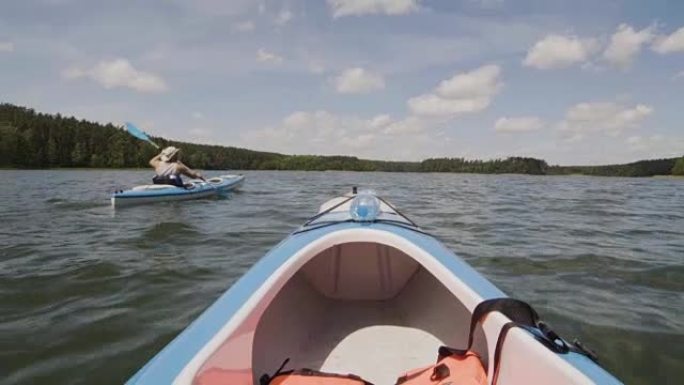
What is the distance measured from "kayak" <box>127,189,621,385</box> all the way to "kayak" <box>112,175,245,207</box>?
378 inches

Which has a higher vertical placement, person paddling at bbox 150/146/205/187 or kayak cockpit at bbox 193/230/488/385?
person paddling at bbox 150/146/205/187

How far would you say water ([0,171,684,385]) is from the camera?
3520 millimetres

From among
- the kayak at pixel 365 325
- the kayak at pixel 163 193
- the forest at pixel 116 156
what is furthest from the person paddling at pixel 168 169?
the forest at pixel 116 156

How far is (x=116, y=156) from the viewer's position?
73.5 m

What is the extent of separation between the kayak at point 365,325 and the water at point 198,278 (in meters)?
1.18

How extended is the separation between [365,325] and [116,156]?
78404mm

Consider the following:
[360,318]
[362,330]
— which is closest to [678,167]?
[360,318]

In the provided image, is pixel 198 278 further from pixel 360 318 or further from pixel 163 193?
pixel 163 193

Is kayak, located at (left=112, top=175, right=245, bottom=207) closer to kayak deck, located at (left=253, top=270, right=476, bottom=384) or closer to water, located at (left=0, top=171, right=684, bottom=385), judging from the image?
water, located at (left=0, top=171, right=684, bottom=385)

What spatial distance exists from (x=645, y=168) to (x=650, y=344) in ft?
280

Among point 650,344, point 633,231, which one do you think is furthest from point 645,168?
point 650,344

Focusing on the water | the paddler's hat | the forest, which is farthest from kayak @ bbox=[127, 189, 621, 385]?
the forest

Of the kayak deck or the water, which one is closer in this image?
the kayak deck

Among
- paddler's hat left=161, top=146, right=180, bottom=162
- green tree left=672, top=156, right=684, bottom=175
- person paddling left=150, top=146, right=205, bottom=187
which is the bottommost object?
person paddling left=150, top=146, right=205, bottom=187
